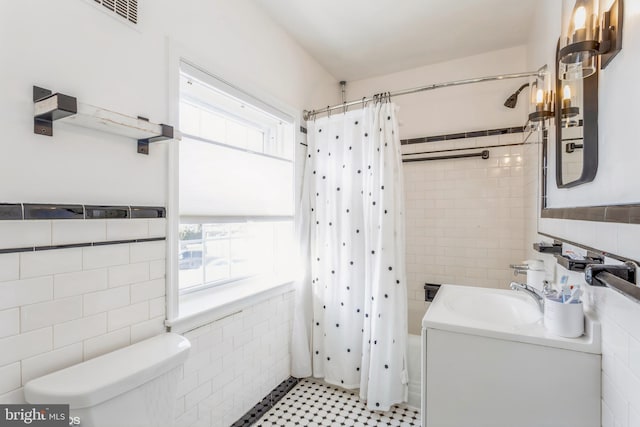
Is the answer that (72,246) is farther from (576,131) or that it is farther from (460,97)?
(460,97)

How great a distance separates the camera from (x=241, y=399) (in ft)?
6.18

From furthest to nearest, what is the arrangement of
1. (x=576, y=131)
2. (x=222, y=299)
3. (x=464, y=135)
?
(x=464, y=135) → (x=222, y=299) → (x=576, y=131)

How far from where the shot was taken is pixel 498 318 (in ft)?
5.27

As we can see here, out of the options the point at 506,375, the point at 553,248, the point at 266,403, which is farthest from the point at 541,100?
the point at 266,403

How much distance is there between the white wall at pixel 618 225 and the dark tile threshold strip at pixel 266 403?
1692mm

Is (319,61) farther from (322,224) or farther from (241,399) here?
(241,399)

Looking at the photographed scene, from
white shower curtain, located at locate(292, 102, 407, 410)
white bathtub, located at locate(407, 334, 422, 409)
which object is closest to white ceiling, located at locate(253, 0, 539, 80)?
white shower curtain, located at locate(292, 102, 407, 410)

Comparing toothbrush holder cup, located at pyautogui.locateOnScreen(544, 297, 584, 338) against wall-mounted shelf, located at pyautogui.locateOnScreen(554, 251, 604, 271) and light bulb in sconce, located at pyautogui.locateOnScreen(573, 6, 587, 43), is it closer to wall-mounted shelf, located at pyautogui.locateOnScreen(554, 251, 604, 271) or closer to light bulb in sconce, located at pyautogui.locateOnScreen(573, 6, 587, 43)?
wall-mounted shelf, located at pyautogui.locateOnScreen(554, 251, 604, 271)

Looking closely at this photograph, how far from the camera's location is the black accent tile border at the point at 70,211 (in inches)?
38.5

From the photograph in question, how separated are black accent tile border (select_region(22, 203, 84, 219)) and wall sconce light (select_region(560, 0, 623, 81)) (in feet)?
5.41

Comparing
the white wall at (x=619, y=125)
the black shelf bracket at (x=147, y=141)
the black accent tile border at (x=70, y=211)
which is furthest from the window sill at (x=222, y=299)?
the white wall at (x=619, y=125)

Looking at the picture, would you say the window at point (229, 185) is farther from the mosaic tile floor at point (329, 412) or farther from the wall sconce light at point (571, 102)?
the wall sconce light at point (571, 102)

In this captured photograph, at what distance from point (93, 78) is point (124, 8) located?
13.0 inches

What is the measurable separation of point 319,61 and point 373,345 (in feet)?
7.63
